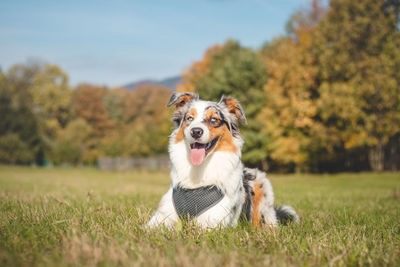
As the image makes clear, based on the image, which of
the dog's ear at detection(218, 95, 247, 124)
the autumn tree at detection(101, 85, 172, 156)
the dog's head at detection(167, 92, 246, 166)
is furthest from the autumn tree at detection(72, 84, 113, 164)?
the dog's ear at detection(218, 95, 247, 124)

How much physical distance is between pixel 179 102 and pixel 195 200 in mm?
1585

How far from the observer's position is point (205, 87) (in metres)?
33.3

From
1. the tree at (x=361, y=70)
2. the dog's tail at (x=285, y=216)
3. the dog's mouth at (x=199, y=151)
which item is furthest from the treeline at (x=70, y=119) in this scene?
the dog's mouth at (x=199, y=151)

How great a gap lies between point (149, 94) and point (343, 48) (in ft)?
162

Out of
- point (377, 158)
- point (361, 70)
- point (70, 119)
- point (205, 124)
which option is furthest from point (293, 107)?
point (70, 119)

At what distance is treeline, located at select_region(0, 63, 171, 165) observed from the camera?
49.1 meters

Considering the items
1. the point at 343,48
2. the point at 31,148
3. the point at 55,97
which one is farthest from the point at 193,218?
the point at 55,97

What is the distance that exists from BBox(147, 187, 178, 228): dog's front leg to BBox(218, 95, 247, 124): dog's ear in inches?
60.9

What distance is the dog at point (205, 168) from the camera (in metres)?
4.27

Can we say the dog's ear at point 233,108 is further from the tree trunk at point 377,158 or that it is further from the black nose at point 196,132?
the tree trunk at point 377,158

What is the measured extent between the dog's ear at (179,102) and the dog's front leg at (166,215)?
1143mm

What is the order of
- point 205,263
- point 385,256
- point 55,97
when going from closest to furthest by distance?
1. point 205,263
2. point 385,256
3. point 55,97

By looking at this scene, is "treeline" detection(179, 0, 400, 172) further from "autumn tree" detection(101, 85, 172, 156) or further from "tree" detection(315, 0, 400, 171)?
"autumn tree" detection(101, 85, 172, 156)

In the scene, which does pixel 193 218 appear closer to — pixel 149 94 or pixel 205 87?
pixel 205 87
